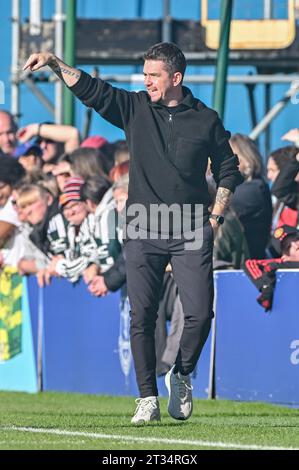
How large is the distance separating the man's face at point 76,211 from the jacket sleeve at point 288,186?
2.10 meters

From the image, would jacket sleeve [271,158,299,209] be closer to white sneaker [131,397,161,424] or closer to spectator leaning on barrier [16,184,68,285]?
spectator leaning on barrier [16,184,68,285]

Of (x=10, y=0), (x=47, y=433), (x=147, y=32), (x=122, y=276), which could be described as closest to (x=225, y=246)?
(x=122, y=276)

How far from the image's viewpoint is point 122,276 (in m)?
12.9

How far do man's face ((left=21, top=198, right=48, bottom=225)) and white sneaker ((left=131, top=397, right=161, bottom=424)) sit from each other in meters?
5.23

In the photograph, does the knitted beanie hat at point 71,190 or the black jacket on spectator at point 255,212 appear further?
the knitted beanie hat at point 71,190

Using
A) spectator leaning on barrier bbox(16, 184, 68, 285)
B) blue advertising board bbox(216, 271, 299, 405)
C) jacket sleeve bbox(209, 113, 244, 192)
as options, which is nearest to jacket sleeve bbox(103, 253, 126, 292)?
Answer: spectator leaning on barrier bbox(16, 184, 68, 285)

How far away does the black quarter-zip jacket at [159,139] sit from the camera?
30.8ft

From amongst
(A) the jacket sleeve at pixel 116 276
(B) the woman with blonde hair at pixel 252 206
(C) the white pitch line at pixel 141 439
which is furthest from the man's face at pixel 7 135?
(C) the white pitch line at pixel 141 439

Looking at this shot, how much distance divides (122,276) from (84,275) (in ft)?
1.94

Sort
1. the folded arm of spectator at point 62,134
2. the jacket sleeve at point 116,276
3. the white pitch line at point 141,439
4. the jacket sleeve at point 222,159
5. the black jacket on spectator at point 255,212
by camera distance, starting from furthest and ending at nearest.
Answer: the folded arm of spectator at point 62,134, the jacket sleeve at point 116,276, the black jacket on spectator at point 255,212, the jacket sleeve at point 222,159, the white pitch line at point 141,439

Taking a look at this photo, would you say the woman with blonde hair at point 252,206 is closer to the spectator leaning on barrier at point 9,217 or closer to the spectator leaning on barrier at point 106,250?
the spectator leaning on barrier at point 106,250

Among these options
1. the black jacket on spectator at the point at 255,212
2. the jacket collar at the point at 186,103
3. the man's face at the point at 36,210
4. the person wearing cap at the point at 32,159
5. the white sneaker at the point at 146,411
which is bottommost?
the man's face at the point at 36,210

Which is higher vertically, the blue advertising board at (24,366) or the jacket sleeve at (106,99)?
the jacket sleeve at (106,99)

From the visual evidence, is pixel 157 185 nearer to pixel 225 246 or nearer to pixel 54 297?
pixel 225 246
